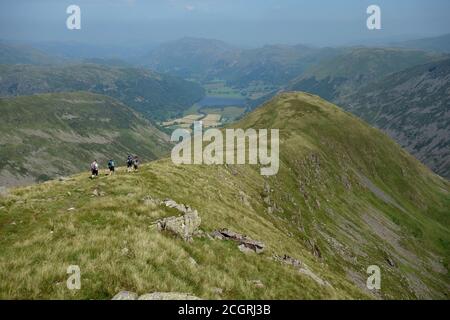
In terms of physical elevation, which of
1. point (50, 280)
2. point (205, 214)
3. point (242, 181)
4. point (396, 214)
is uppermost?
point (50, 280)

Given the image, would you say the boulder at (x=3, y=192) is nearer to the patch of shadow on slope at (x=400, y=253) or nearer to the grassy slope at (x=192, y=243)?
the grassy slope at (x=192, y=243)

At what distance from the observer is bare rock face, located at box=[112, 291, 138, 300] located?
1736 centimetres

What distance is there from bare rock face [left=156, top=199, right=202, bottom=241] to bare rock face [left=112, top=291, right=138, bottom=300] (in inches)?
396

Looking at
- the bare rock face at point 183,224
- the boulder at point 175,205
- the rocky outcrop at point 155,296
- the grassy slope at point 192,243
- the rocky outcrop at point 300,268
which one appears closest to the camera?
the rocky outcrop at point 155,296

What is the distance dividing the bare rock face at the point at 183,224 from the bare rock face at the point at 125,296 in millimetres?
10069

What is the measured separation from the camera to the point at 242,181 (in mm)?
78625

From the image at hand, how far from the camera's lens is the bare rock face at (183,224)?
28.2 meters

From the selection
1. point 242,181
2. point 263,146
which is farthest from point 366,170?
point 242,181

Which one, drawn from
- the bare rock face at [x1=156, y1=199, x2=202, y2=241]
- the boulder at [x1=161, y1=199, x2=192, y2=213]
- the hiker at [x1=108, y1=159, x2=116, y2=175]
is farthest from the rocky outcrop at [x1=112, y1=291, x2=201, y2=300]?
the hiker at [x1=108, y1=159, x2=116, y2=175]

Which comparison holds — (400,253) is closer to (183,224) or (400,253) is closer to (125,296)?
(183,224)

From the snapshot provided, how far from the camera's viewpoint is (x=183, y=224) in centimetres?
2962

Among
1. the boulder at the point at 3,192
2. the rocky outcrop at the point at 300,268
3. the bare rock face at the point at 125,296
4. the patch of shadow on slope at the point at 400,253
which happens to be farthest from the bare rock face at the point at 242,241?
the patch of shadow on slope at the point at 400,253
